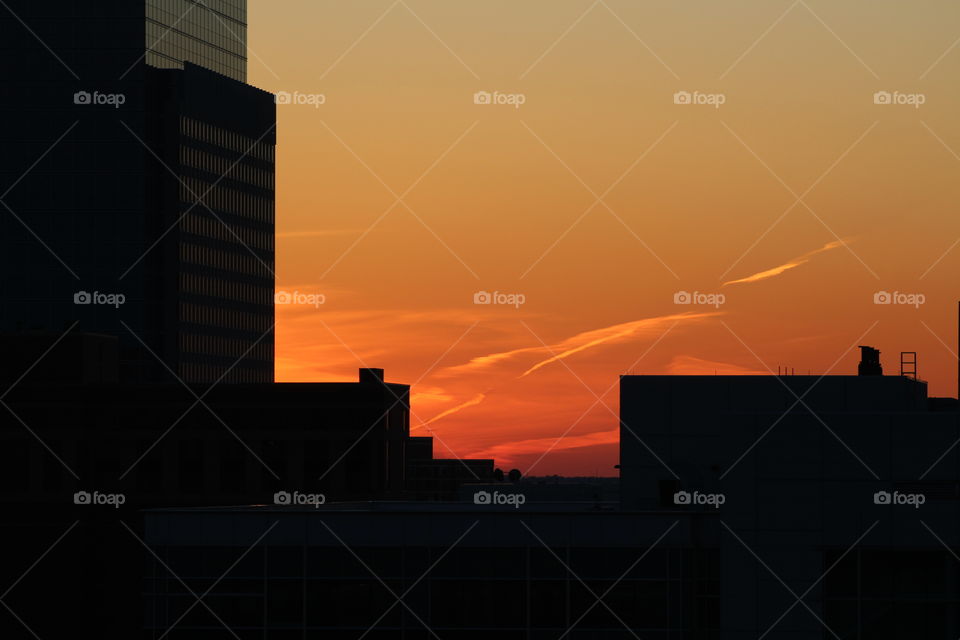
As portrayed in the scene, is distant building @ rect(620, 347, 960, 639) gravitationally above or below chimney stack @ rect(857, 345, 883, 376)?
below

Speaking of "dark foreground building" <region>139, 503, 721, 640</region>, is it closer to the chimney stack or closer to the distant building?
the distant building

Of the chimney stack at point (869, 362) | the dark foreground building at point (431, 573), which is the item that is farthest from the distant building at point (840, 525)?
the chimney stack at point (869, 362)

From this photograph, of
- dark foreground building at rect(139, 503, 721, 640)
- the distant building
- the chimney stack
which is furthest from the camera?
the chimney stack

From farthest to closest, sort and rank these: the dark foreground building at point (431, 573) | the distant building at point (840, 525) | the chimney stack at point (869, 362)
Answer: the chimney stack at point (869, 362)
the dark foreground building at point (431, 573)
the distant building at point (840, 525)

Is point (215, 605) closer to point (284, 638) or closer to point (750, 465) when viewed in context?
point (284, 638)

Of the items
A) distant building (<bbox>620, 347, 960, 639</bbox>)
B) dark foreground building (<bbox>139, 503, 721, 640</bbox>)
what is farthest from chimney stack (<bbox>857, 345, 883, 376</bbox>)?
distant building (<bbox>620, 347, 960, 639</bbox>)

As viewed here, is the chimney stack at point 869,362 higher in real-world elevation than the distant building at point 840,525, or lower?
higher

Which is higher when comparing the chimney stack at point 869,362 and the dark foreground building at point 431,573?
the chimney stack at point 869,362

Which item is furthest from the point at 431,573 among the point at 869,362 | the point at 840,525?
the point at 869,362

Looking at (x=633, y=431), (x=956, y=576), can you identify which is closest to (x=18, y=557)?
(x=633, y=431)

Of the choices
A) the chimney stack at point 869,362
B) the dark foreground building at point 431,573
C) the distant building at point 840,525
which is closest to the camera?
the distant building at point 840,525

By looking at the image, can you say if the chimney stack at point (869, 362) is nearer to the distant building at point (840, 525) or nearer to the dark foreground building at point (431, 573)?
the dark foreground building at point (431, 573)

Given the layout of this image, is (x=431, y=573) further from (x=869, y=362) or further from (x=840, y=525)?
(x=869, y=362)

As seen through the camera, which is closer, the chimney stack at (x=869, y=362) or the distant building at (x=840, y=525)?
the distant building at (x=840, y=525)
